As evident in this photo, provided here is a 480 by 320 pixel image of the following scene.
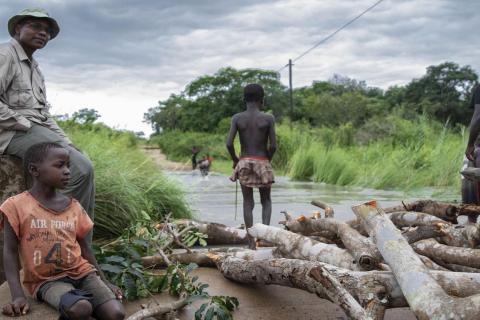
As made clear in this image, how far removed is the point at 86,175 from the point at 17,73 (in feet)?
2.81

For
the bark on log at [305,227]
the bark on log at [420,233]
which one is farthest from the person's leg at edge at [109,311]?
the bark on log at [305,227]

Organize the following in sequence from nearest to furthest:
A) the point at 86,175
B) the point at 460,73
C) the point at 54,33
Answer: the point at 86,175
the point at 54,33
the point at 460,73

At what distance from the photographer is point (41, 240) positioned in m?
3.06

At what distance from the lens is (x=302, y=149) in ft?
65.3

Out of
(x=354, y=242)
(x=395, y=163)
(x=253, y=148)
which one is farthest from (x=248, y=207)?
(x=395, y=163)

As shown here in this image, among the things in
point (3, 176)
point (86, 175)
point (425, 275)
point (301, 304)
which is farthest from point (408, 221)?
point (3, 176)

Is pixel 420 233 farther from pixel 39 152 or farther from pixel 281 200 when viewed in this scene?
pixel 281 200

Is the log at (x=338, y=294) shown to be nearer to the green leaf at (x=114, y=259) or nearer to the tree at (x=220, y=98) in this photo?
the green leaf at (x=114, y=259)

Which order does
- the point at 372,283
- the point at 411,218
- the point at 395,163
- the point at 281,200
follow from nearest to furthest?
the point at 372,283 → the point at 411,218 → the point at 281,200 → the point at 395,163

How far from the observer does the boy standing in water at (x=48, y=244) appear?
9.89 feet

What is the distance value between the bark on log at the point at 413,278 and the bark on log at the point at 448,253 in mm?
581

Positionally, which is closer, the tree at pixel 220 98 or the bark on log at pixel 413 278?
the bark on log at pixel 413 278

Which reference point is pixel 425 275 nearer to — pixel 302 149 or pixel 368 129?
pixel 302 149

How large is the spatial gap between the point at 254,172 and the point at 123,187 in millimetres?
1316
